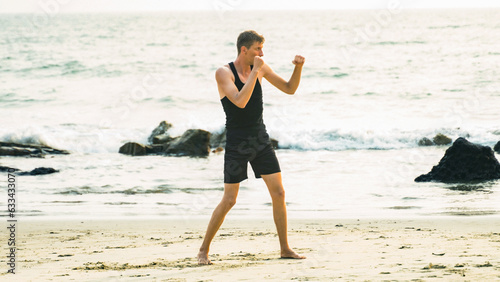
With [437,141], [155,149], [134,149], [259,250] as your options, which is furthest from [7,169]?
[437,141]

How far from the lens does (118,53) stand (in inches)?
1495

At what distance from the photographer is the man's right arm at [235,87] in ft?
14.3

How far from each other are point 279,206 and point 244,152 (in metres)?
0.54

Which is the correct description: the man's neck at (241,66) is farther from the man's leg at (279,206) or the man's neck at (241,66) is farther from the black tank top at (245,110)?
the man's leg at (279,206)

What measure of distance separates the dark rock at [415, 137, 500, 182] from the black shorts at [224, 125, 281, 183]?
228 inches

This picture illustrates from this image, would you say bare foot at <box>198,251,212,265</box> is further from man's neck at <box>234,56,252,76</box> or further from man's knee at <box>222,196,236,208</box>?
man's neck at <box>234,56,252,76</box>

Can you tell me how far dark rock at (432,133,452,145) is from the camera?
614 inches

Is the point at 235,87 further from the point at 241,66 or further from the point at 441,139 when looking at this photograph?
the point at 441,139

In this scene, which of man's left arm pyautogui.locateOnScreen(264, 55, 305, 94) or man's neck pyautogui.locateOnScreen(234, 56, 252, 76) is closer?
man's neck pyautogui.locateOnScreen(234, 56, 252, 76)

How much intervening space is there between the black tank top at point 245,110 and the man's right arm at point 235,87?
0.10 meters

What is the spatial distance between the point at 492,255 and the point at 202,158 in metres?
9.57

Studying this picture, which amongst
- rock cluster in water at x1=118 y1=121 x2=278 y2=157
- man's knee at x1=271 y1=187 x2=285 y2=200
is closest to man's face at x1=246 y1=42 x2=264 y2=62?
man's knee at x1=271 y1=187 x2=285 y2=200

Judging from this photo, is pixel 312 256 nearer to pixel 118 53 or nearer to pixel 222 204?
pixel 222 204

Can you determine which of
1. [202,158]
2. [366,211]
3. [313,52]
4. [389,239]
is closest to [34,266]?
[389,239]
